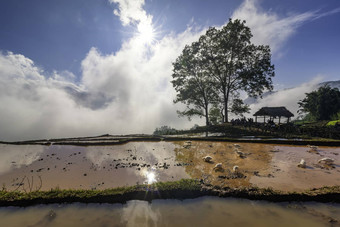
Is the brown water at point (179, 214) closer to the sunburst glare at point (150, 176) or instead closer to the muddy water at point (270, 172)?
the muddy water at point (270, 172)

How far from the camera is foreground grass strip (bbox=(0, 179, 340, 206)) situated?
512cm

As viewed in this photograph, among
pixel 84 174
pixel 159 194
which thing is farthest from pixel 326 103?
pixel 84 174

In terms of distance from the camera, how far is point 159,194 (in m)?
5.67

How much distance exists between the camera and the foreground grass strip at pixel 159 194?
5125mm

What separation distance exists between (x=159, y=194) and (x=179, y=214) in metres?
1.21

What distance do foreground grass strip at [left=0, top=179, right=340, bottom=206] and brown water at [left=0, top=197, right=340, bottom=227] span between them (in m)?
0.22

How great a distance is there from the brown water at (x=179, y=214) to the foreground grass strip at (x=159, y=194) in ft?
0.73

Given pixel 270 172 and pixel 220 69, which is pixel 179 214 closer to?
pixel 270 172

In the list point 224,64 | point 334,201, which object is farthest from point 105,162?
point 224,64

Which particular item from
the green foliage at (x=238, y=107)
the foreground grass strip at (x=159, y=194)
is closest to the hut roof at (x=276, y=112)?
the green foliage at (x=238, y=107)

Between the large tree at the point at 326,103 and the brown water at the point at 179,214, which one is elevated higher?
the large tree at the point at 326,103

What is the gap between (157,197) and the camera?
5.62 metres

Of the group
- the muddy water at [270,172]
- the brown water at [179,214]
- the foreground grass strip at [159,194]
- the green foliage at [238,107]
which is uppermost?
the green foliage at [238,107]

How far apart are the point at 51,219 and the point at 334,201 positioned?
9.16m
